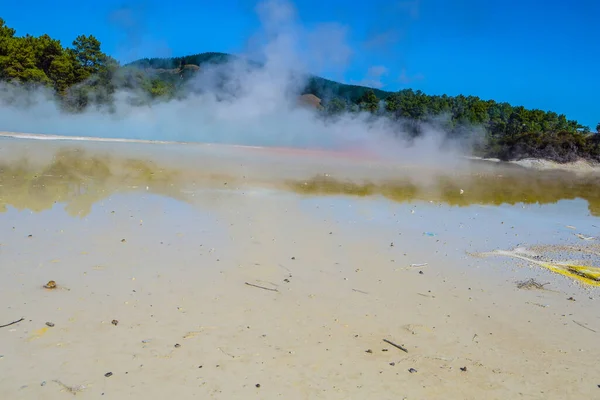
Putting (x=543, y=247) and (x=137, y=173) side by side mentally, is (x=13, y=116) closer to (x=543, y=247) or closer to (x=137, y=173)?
(x=137, y=173)

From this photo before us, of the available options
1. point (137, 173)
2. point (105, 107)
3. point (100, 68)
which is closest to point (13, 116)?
point (105, 107)

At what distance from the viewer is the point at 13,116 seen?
1284 inches

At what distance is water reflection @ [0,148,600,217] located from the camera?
8.49m

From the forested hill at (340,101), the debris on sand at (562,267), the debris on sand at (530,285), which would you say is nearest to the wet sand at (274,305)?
the debris on sand at (530,285)

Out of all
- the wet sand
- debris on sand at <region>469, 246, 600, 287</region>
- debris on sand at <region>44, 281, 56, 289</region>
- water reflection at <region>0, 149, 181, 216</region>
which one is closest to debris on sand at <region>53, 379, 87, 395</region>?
the wet sand

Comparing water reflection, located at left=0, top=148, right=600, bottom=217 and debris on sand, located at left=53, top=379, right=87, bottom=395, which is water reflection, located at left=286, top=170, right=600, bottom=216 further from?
debris on sand, located at left=53, top=379, right=87, bottom=395

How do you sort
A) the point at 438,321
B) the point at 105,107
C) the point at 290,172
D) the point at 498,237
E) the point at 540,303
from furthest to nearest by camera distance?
1. the point at 105,107
2. the point at 290,172
3. the point at 498,237
4. the point at 540,303
5. the point at 438,321

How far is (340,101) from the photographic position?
5050 centimetres

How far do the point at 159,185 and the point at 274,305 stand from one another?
7033 mm

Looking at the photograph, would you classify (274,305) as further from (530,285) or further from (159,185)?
(159,185)

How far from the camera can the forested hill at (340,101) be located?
34.7 metres

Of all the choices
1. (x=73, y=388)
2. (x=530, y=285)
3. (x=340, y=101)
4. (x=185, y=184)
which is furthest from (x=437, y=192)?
(x=340, y=101)

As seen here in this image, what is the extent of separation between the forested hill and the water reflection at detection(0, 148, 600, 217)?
2106 cm

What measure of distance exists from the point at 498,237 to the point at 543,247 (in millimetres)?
710
